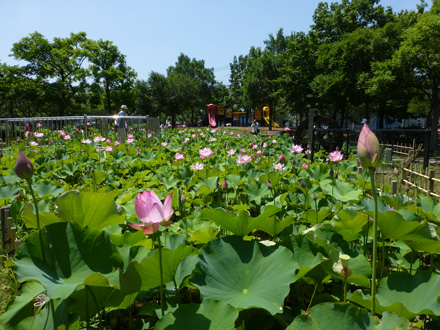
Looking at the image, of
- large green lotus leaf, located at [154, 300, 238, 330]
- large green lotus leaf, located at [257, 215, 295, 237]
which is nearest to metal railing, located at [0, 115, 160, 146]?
large green lotus leaf, located at [257, 215, 295, 237]

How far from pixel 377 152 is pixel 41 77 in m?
30.5

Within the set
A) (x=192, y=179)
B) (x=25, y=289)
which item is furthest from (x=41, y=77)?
(x=25, y=289)

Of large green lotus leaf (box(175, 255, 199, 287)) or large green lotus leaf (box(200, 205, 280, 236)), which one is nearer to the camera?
large green lotus leaf (box(175, 255, 199, 287))

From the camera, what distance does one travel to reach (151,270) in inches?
41.8

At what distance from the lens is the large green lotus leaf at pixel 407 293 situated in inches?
38.8

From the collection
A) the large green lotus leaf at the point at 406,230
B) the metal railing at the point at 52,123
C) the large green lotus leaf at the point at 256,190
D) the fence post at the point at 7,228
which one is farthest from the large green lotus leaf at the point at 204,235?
the metal railing at the point at 52,123

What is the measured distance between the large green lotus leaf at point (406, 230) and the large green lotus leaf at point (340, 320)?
376mm

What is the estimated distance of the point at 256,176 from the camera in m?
3.52

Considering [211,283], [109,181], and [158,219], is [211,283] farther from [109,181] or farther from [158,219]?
[109,181]

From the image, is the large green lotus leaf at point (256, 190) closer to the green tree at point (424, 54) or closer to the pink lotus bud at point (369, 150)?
the pink lotus bud at point (369, 150)

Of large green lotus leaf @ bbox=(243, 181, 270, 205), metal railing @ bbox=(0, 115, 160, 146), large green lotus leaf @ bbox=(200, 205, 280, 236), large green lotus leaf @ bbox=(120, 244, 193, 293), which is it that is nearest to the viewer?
large green lotus leaf @ bbox=(120, 244, 193, 293)

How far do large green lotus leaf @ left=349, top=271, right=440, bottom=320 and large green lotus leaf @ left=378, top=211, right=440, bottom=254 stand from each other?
0.48 ft

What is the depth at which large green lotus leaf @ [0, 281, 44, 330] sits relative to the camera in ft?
3.62

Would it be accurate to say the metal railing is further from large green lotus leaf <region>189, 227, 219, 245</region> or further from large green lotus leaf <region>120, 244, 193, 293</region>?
large green lotus leaf <region>120, 244, 193, 293</region>
